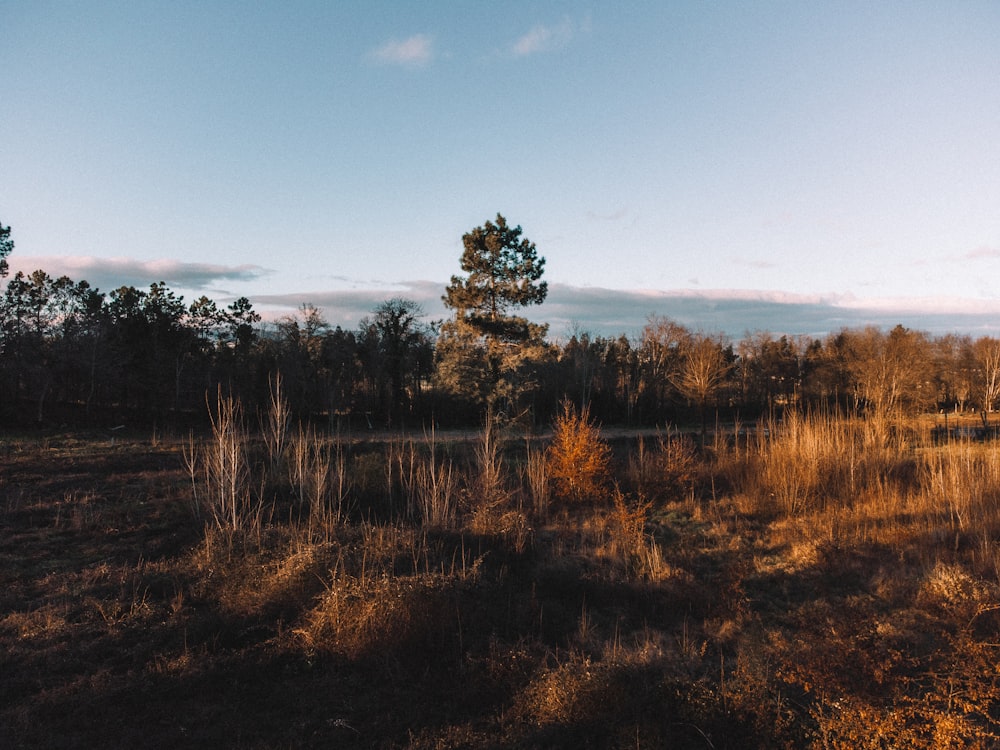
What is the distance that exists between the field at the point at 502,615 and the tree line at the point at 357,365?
1183cm

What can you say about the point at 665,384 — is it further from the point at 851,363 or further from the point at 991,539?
the point at 991,539

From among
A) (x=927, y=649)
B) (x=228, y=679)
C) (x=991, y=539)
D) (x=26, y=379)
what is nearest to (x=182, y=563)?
(x=228, y=679)

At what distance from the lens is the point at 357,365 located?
3150 centimetres

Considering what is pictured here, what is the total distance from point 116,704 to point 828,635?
6914 mm

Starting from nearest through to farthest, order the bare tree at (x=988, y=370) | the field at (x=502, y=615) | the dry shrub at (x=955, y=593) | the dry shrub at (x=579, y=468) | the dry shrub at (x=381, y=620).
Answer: the field at (x=502, y=615)
the dry shrub at (x=381, y=620)
the dry shrub at (x=955, y=593)
the dry shrub at (x=579, y=468)
the bare tree at (x=988, y=370)

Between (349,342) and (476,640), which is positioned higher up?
(349,342)

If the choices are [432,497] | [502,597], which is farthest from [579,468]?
[502,597]

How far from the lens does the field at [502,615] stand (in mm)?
4816

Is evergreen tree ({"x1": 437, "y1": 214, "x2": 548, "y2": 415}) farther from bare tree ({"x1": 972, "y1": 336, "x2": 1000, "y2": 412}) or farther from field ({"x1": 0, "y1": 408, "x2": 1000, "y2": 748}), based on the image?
bare tree ({"x1": 972, "y1": 336, "x2": 1000, "y2": 412})

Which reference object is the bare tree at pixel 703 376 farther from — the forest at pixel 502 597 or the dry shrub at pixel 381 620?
the dry shrub at pixel 381 620

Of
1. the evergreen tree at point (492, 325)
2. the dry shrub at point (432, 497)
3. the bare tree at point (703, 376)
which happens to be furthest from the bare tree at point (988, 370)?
the dry shrub at point (432, 497)

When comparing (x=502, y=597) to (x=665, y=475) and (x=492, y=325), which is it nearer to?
(x=665, y=475)

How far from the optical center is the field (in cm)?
482

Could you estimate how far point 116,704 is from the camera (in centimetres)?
502
